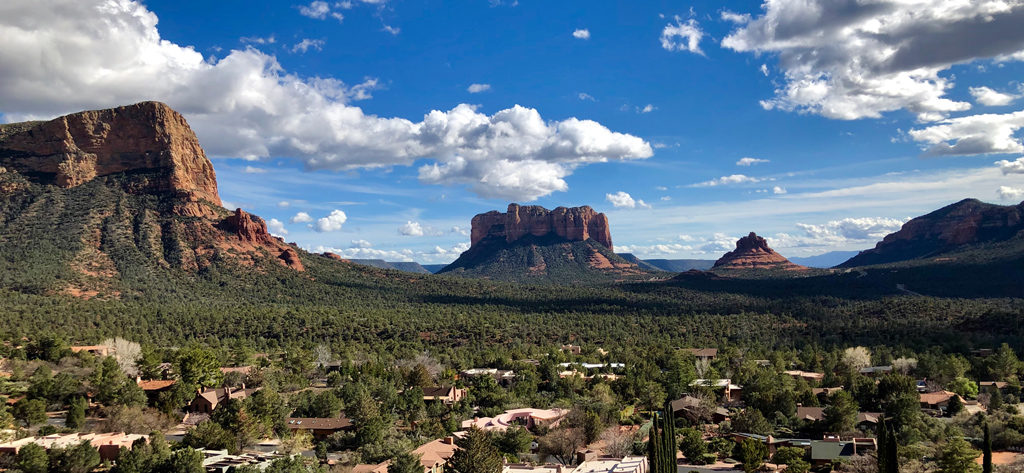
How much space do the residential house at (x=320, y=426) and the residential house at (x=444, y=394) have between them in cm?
865

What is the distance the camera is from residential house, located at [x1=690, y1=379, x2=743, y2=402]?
5542 cm

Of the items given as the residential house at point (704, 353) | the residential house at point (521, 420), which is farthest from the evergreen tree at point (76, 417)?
the residential house at point (704, 353)

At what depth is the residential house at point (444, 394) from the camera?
51.5 m

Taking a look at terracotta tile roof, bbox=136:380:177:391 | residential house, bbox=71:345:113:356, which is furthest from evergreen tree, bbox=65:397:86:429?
residential house, bbox=71:345:113:356

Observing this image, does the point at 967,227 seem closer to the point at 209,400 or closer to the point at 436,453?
the point at 436,453

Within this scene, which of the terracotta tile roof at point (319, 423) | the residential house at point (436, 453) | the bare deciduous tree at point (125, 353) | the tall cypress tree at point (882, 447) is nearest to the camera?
the tall cypress tree at point (882, 447)

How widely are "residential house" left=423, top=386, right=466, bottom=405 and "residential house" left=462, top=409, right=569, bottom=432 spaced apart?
5.08 meters

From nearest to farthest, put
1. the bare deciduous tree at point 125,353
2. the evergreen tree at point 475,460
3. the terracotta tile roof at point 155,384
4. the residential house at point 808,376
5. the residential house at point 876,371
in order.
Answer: the evergreen tree at point 475,460 → the terracotta tile roof at point 155,384 → the bare deciduous tree at point 125,353 → the residential house at point 808,376 → the residential house at point 876,371

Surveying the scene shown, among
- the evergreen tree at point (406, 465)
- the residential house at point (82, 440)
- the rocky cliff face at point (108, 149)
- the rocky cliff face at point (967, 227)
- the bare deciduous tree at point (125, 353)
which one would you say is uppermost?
the rocky cliff face at point (108, 149)

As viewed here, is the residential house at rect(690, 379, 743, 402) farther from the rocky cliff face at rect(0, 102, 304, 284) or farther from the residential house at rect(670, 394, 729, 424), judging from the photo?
the rocky cliff face at rect(0, 102, 304, 284)

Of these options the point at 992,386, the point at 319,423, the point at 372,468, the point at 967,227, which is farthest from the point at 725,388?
the point at 967,227

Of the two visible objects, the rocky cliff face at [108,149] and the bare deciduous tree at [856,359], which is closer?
the bare deciduous tree at [856,359]

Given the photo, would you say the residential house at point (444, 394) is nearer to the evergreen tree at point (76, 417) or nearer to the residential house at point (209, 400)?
the residential house at point (209, 400)

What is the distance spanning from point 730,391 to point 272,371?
39797 millimetres
